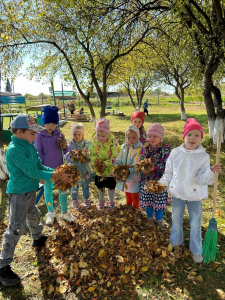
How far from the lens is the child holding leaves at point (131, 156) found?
394 centimetres

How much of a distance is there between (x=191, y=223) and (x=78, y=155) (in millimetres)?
2310

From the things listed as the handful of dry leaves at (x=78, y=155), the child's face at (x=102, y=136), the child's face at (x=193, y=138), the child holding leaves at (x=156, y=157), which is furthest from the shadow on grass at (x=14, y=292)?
the child's face at (x=193, y=138)

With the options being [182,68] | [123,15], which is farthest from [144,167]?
[182,68]

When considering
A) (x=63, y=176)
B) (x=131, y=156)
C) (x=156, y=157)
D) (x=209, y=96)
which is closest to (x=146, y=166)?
(x=156, y=157)

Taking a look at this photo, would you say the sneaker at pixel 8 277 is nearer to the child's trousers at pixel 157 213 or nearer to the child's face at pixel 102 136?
the child's trousers at pixel 157 213

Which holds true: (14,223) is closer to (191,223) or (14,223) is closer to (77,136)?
(77,136)

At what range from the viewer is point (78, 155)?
404 cm

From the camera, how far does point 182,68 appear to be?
A: 1830 centimetres

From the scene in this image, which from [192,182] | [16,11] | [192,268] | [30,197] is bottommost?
[192,268]

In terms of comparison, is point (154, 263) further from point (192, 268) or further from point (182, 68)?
point (182, 68)

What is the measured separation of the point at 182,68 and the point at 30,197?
18647 mm

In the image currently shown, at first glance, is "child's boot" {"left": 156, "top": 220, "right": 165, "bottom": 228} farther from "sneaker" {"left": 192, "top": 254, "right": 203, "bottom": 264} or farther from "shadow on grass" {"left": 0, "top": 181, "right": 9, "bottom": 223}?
"shadow on grass" {"left": 0, "top": 181, "right": 9, "bottom": 223}

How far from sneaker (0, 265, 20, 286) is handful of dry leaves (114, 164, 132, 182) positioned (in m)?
2.14

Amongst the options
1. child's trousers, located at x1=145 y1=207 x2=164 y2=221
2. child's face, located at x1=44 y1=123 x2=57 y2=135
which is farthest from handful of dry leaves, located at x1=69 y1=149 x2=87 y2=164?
child's trousers, located at x1=145 y1=207 x2=164 y2=221
